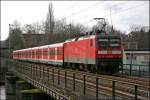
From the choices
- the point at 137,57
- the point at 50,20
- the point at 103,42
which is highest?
the point at 50,20

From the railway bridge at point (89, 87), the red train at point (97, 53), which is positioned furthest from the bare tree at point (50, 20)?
the railway bridge at point (89, 87)

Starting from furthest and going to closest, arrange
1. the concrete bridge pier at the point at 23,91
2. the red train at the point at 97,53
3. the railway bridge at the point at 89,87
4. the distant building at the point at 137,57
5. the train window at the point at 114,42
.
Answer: the distant building at the point at 137,57 → the concrete bridge pier at the point at 23,91 → the train window at the point at 114,42 → the red train at the point at 97,53 → the railway bridge at the point at 89,87

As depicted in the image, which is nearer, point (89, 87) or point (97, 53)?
point (89, 87)

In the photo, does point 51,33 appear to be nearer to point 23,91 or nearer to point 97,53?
point 23,91

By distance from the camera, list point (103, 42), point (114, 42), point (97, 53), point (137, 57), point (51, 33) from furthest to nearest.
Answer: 1. point (51, 33)
2. point (137, 57)
3. point (114, 42)
4. point (103, 42)
5. point (97, 53)

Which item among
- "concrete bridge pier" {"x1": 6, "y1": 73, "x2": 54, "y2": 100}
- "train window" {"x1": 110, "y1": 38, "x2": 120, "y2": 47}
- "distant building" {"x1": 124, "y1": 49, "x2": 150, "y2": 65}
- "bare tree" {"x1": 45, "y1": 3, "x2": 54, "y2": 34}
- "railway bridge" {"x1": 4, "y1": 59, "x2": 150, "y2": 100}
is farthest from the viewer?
"bare tree" {"x1": 45, "y1": 3, "x2": 54, "y2": 34}

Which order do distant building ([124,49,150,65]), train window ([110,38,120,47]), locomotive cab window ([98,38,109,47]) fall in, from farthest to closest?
distant building ([124,49,150,65]) < train window ([110,38,120,47]) < locomotive cab window ([98,38,109,47])

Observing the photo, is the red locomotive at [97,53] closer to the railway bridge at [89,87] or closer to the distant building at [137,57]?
the railway bridge at [89,87]

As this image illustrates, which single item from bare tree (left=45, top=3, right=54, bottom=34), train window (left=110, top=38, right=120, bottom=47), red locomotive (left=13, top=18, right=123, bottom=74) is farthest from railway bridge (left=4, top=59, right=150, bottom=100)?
bare tree (left=45, top=3, right=54, bottom=34)

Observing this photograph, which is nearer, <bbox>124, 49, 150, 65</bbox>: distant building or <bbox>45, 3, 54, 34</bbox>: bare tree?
<bbox>124, 49, 150, 65</bbox>: distant building

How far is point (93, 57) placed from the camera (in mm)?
30391

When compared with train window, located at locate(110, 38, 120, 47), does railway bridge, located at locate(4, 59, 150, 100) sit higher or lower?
lower

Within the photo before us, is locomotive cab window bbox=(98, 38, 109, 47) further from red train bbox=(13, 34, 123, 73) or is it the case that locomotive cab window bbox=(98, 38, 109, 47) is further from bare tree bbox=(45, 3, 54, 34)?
bare tree bbox=(45, 3, 54, 34)

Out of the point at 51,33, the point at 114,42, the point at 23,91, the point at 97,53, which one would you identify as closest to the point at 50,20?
the point at 51,33
